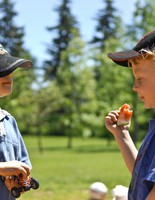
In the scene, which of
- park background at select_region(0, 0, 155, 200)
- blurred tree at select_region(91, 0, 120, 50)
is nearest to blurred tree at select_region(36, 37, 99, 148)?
park background at select_region(0, 0, 155, 200)

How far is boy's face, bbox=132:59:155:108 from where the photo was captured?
6.10ft

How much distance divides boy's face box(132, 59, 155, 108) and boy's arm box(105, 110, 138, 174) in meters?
0.36

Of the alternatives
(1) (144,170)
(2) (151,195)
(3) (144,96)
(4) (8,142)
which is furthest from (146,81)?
(4) (8,142)

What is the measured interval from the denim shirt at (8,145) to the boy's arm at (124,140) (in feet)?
2.15

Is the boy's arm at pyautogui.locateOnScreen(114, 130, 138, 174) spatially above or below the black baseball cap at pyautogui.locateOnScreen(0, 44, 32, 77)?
below

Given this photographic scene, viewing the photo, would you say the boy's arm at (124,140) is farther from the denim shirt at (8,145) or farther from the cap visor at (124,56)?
the denim shirt at (8,145)

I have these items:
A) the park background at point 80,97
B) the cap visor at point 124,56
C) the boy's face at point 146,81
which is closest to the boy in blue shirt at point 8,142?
the cap visor at point 124,56

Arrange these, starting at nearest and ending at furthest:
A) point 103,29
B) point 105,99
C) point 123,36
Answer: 1. point 123,36
2. point 105,99
3. point 103,29

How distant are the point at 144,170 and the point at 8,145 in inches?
39.8

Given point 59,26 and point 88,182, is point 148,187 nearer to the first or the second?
point 88,182

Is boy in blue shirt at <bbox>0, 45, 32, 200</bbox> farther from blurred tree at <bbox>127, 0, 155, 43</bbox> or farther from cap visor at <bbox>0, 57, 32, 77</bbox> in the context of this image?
blurred tree at <bbox>127, 0, 155, 43</bbox>

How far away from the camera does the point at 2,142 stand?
2.52 m

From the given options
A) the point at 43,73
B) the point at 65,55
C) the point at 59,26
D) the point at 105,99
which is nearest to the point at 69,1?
the point at 59,26

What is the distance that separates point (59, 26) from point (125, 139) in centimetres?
4835
